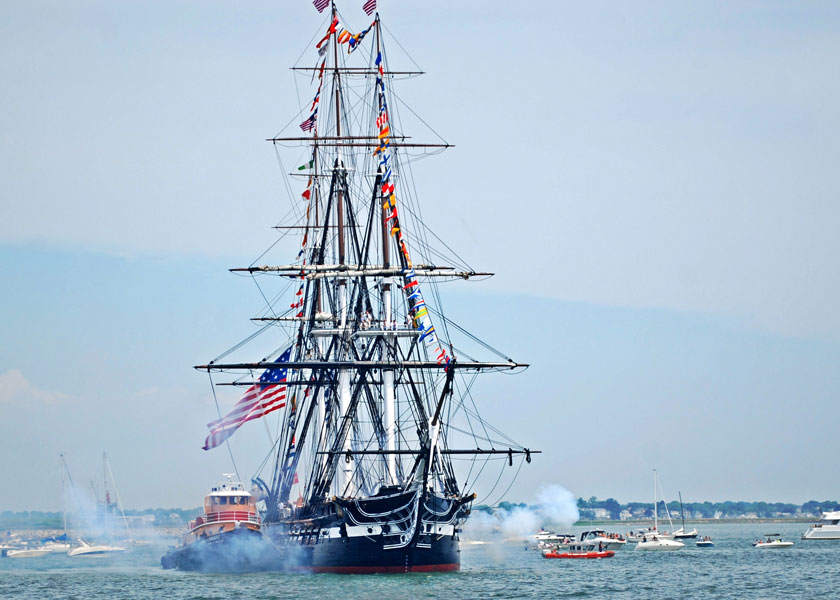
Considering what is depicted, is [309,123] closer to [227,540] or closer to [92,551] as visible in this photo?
[227,540]

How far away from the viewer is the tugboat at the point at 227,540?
94.0 metres

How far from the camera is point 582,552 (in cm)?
12850

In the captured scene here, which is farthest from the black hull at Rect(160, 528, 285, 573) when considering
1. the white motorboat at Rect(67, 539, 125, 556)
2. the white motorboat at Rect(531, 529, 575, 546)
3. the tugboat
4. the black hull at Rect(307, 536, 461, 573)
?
the white motorboat at Rect(67, 539, 125, 556)

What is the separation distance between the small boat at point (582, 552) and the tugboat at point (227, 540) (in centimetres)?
3908

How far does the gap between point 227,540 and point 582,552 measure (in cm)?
4730

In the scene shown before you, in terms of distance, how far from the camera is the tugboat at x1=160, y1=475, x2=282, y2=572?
9400 cm

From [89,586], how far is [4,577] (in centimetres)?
2287

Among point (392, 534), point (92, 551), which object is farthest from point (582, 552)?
point (92, 551)

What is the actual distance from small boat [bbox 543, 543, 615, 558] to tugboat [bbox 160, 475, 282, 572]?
39.1 m

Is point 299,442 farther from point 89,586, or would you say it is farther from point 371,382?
point 89,586

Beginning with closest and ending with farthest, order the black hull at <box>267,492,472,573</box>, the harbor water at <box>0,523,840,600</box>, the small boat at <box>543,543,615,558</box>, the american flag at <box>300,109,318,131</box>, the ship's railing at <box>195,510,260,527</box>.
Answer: the harbor water at <box>0,523,840,600</box> < the black hull at <box>267,492,472,573</box> < the american flag at <box>300,109,318,131</box> < the ship's railing at <box>195,510,260,527</box> < the small boat at <box>543,543,615,558</box>

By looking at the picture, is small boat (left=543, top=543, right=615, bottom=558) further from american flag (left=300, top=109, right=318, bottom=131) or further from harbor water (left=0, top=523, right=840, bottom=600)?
american flag (left=300, top=109, right=318, bottom=131)

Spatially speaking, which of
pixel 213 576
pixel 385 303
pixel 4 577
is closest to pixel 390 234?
pixel 385 303

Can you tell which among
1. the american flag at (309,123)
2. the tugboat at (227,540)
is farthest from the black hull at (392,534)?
the american flag at (309,123)
